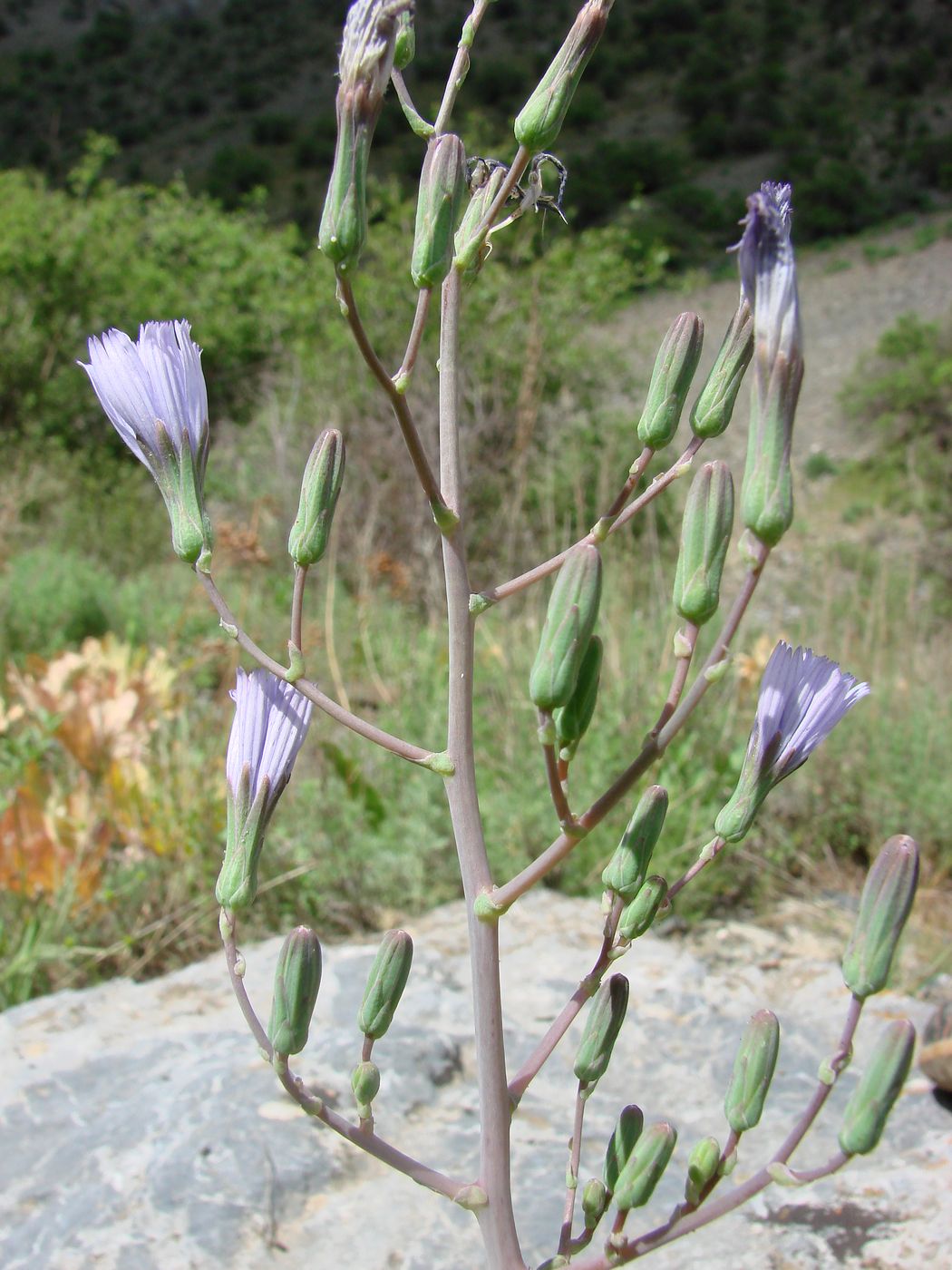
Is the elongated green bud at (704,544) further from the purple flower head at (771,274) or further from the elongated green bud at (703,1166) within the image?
the elongated green bud at (703,1166)

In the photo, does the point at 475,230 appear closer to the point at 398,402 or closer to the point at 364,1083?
the point at 398,402

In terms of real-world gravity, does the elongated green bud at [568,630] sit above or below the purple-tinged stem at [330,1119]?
above

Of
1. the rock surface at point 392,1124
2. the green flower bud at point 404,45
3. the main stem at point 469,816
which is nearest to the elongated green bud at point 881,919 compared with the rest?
the main stem at point 469,816

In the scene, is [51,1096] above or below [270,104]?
below

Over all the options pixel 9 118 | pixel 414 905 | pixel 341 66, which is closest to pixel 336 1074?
pixel 414 905

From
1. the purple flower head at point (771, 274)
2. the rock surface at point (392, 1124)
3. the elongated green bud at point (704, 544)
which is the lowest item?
the rock surface at point (392, 1124)

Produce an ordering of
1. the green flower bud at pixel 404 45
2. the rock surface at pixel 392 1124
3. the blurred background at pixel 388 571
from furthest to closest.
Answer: the blurred background at pixel 388 571, the rock surface at pixel 392 1124, the green flower bud at pixel 404 45

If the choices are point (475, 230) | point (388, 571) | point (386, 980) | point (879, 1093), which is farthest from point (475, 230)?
point (388, 571)

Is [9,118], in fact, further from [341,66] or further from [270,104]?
[341,66]
